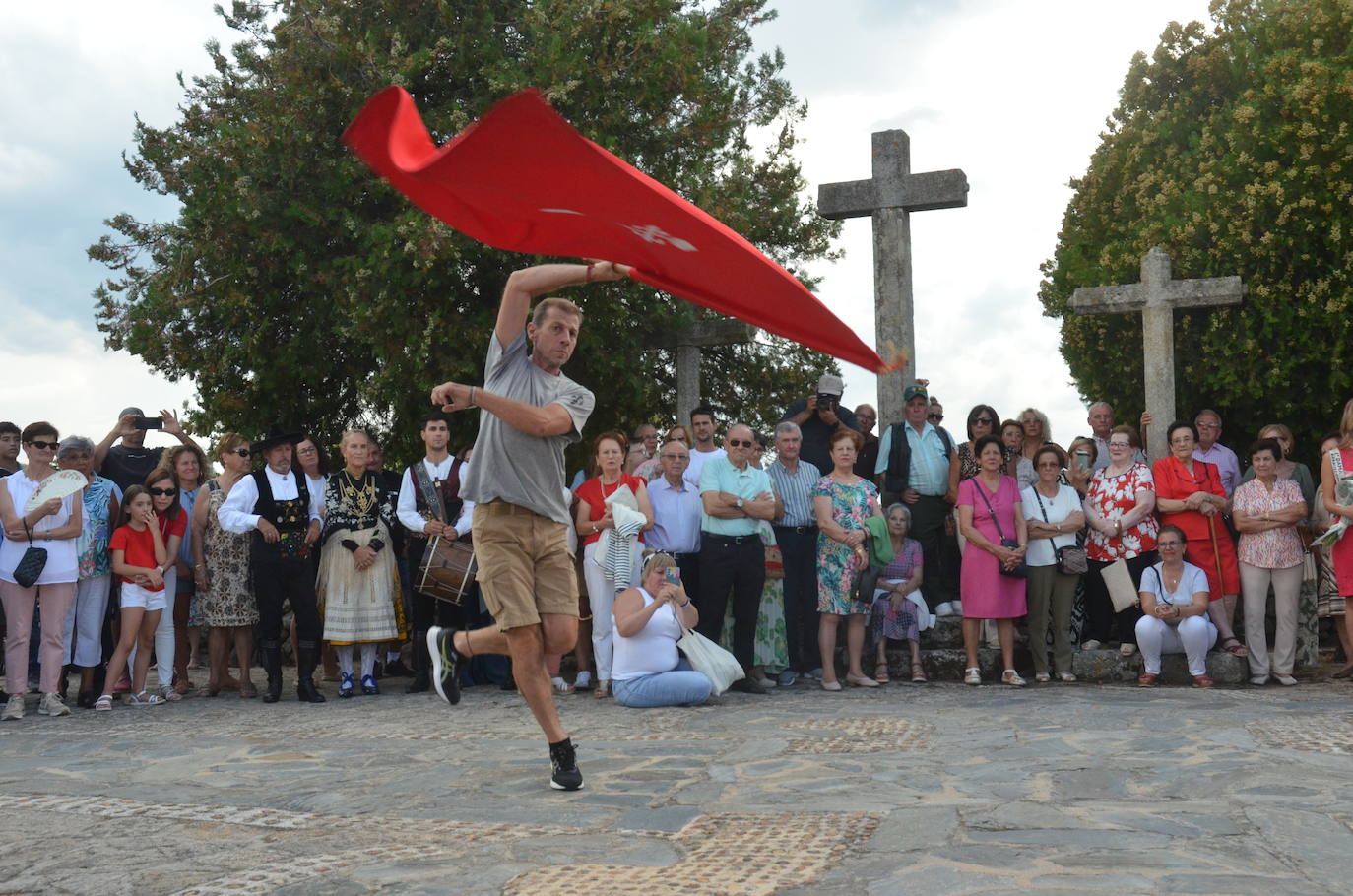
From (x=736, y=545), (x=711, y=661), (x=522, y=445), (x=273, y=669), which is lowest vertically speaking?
(x=273, y=669)

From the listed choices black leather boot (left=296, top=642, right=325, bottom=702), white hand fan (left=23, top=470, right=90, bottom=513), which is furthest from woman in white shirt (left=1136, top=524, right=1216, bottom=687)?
white hand fan (left=23, top=470, right=90, bottom=513)

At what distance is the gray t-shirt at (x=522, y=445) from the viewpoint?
5.84m

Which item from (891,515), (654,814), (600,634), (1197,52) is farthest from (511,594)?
(1197,52)

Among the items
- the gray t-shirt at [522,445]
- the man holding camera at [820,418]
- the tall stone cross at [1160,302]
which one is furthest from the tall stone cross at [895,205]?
the gray t-shirt at [522,445]

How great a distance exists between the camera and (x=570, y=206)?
16.9 ft

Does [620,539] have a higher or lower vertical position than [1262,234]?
lower

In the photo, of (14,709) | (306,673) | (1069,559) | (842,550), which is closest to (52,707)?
(14,709)

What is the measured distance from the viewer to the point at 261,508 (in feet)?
33.4

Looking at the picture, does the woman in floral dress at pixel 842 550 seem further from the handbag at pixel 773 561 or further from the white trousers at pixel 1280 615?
the white trousers at pixel 1280 615

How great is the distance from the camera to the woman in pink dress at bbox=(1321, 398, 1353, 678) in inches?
401

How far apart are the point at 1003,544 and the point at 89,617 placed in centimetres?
709

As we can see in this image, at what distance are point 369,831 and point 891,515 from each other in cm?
630

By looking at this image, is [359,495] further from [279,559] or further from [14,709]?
[14,709]

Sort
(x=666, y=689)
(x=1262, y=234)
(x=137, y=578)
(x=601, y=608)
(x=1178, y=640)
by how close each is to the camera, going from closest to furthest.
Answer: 1. (x=666, y=689)
2. (x=137, y=578)
3. (x=601, y=608)
4. (x=1178, y=640)
5. (x=1262, y=234)
